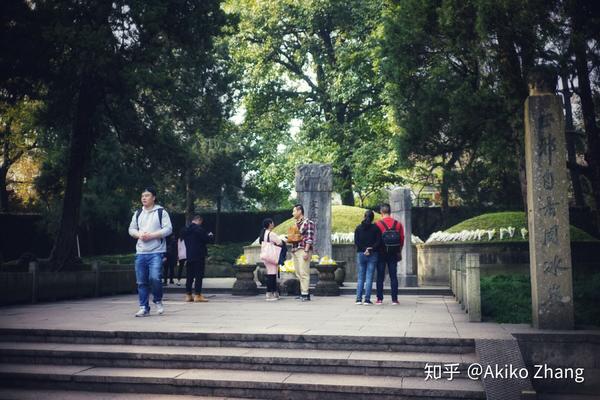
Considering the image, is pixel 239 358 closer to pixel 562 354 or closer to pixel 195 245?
pixel 562 354

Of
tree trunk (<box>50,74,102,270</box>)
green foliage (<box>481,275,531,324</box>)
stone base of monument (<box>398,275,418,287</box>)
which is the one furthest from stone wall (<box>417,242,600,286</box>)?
tree trunk (<box>50,74,102,270</box>)

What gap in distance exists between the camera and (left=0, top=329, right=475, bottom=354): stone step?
657 centimetres

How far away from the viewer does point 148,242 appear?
914 cm

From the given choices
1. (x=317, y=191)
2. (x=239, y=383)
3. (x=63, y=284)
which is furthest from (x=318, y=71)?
(x=239, y=383)

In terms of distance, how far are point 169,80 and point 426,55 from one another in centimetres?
693

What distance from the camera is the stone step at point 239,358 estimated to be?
6090 mm

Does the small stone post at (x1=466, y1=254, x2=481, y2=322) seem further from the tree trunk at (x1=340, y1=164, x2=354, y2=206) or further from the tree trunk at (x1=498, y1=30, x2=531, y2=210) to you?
the tree trunk at (x1=340, y1=164, x2=354, y2=206)

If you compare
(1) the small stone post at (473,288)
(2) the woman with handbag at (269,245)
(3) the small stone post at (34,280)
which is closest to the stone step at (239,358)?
(1) the small stone post at (473,288)

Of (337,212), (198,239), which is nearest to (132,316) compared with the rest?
(198,239)

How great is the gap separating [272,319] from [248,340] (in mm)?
1828

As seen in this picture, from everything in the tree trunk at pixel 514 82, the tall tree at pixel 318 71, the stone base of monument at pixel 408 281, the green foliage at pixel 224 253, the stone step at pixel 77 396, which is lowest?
the stone step at pixel 77 396

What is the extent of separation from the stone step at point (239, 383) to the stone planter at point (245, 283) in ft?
27.8

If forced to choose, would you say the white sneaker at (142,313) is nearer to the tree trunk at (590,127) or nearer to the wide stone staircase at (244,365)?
the wide stone staircase at (244,365)

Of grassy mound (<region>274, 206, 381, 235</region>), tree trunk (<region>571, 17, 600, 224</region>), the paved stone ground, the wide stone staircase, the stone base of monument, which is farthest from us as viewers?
grassy mound (<region>274, 206, 381, 235</region>)
